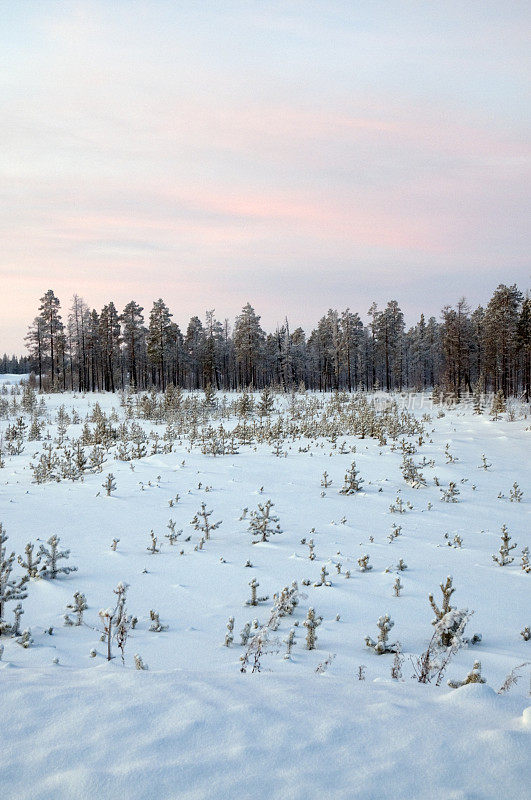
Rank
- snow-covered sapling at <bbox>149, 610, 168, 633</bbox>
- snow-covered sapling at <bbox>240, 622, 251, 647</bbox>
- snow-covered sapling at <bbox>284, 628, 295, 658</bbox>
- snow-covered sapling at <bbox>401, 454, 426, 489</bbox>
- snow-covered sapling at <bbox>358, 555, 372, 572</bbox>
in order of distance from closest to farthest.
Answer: snow-covered sapling at <bbox>284, 628, 295, 658</bbox>
snow-covered sapling at <bbox>240, 622, 251, 647</bbox>
snow-covered sapling at <bbox>149, 610, 168, 633</bbox>
snow-covered sapling at <bbox>358, 555, 372, 572</bbox>
snow-covered sapling at <bbox>401, 454, 426, 489</bbox>

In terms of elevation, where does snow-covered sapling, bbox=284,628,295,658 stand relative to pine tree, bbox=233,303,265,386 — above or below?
below

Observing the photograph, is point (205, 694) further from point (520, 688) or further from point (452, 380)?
point (452, 380)

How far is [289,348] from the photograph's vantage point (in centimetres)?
6819

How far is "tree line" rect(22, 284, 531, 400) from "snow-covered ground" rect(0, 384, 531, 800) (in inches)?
1372

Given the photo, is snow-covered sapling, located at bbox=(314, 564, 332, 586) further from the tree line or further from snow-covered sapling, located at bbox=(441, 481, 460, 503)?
the tree line

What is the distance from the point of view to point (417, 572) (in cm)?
561

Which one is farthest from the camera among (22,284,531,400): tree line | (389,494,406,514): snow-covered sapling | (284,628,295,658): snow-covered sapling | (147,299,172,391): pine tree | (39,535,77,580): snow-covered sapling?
(147,299,172,391): pine tree

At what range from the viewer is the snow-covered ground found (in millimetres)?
1579

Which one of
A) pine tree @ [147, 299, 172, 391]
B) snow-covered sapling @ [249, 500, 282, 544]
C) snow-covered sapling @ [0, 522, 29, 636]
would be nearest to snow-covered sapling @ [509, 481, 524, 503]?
snow-covered sapling @ [249, 500, 282, 544]

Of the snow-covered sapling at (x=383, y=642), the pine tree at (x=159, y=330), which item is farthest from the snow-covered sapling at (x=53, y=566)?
the pine tree at (x=159, y=330)

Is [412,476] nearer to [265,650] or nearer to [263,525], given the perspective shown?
[263,525]

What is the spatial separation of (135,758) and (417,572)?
15.5 feet

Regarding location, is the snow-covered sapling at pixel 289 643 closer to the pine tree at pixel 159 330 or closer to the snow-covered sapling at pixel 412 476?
the snow-covered sapling at pixel 412 476

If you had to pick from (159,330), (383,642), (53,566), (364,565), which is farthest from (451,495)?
(159,330)
